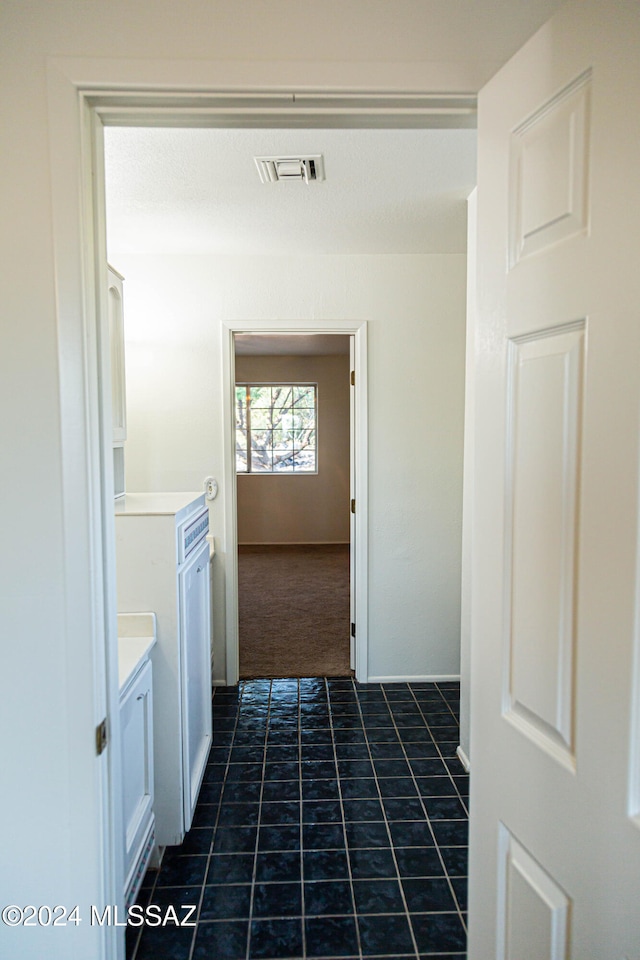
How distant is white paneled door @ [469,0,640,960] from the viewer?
771 millimetres

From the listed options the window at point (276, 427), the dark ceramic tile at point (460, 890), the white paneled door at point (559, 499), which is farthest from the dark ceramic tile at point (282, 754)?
the window at point (276, 427)

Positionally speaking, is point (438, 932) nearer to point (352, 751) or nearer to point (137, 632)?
point (352, 751)

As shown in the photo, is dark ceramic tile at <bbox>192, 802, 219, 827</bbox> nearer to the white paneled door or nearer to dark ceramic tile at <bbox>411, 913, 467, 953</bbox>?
dark ceramic tile at <bbox>411, 913, 467, 953</bbox>

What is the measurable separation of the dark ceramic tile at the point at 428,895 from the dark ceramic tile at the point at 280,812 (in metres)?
0.54

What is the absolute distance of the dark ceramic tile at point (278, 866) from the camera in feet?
6.93

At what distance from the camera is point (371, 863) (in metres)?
2.18

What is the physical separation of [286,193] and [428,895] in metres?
2.74

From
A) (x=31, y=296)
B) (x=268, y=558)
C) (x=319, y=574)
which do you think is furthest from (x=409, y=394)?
(x=268, y=558)

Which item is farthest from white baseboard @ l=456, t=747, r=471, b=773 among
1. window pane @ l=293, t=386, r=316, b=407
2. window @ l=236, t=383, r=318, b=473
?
window pane @ l=293, t=386, r=316, b=407

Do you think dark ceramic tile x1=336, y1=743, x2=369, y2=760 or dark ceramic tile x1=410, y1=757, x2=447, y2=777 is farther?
dark ceramic tile x1=336, y1=743, x2=369, y2=760

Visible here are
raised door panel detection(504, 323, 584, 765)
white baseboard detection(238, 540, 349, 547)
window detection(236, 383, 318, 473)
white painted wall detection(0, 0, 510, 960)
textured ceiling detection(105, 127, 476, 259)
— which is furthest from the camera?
white baseboard detection(238, 540, 349, 547)

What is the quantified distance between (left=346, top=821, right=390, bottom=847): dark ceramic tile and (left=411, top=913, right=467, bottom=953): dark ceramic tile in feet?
1.23

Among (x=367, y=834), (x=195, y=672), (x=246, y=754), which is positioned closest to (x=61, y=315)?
(x=195, y=672)

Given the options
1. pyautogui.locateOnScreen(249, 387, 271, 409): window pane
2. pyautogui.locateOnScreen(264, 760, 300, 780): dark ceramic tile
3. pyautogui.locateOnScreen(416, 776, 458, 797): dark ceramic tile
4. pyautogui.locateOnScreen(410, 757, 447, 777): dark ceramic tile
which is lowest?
pyautogui.locateOnScreen(264, 760, 300, 780): dark ceramic tile
